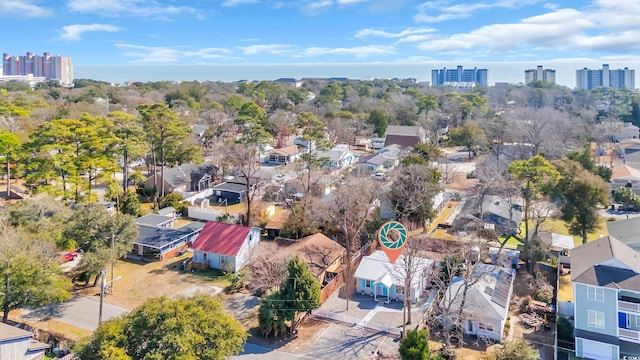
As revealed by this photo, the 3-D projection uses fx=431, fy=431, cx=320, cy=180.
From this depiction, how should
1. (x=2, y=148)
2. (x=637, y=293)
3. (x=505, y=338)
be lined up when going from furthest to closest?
(x=2, y=148)
(x=505, y=338)
(x=637, y=293)

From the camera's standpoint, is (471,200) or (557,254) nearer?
(557,254)

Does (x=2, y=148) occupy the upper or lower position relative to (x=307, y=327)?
upper

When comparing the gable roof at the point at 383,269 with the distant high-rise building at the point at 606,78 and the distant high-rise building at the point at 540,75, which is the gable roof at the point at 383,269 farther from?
the distant high-rise building at the point at 606,78

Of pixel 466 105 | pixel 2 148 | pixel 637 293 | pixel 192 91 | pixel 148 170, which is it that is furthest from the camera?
pixel 192 91

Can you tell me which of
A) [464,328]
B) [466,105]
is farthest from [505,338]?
[466,105]

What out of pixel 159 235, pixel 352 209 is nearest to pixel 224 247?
pixel 159 235

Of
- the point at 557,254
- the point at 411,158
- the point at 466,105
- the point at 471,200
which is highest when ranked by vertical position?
the point at 466,105

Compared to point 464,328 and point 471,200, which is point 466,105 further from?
point 464,328

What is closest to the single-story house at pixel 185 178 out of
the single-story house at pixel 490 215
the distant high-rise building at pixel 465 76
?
the single-story house at pixel 490 215
